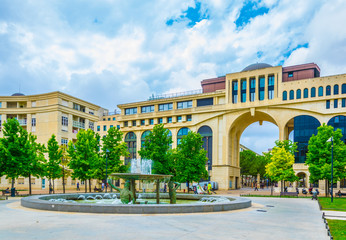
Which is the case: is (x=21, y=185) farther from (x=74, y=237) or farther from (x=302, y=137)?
(x=74, y=237)

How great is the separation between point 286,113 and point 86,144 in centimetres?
3538

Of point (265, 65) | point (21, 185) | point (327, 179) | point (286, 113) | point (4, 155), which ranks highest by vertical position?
point (265, 65)

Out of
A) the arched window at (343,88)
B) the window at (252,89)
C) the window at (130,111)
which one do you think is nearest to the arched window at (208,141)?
the window at (252,89)

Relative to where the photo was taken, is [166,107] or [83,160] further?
[166,107]

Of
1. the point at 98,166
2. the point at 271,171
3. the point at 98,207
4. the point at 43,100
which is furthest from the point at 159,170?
the point at 43,100

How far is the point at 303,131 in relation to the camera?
55531 millimetres

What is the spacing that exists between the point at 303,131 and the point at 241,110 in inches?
450

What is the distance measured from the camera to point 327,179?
37125mm

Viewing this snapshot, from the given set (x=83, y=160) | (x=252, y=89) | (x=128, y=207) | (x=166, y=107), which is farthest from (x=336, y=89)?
(x=128, y=207)

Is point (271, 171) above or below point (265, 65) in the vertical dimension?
below

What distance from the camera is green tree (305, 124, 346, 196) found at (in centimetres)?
3594

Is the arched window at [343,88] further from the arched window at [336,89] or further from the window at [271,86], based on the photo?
the window at [271,86]

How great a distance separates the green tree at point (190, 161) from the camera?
1577 inches

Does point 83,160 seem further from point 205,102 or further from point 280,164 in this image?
point 205,102
